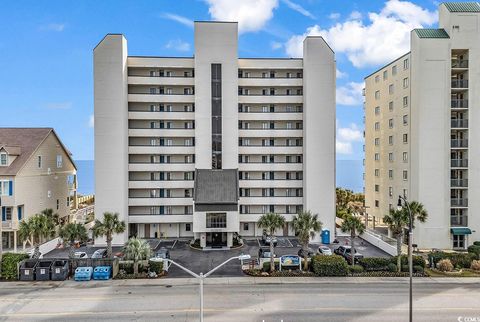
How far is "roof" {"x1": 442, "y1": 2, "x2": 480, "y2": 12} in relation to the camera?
4593 centimetres

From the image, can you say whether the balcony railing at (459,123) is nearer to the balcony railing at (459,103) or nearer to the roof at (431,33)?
the balcony railing at (459,103)

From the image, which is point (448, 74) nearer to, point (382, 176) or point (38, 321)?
point (382, 176)

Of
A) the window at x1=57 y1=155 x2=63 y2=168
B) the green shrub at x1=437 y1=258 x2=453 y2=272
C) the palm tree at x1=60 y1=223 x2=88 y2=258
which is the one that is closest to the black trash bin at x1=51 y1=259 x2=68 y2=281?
the palm tree at x1=60 y1=223 x2=88 y2=258

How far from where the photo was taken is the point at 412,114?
4747 centimetres

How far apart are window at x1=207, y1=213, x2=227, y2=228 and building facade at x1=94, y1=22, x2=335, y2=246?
14 cm

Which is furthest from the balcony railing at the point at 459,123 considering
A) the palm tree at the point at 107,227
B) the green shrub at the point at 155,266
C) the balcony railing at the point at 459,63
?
the palm tree at the point at 107,227

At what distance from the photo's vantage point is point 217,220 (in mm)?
47375

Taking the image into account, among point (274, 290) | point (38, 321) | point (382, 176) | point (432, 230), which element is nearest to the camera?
point (38, 321)

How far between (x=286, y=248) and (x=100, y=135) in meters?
30.6

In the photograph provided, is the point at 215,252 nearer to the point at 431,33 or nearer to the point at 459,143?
the point at 459,143

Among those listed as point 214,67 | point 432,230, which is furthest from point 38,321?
point 432,230

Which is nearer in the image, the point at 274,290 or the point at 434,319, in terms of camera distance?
the point at 434,319

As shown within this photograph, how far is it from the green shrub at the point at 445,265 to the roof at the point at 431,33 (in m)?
29.0

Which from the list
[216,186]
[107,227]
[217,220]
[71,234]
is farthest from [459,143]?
[71,234]
